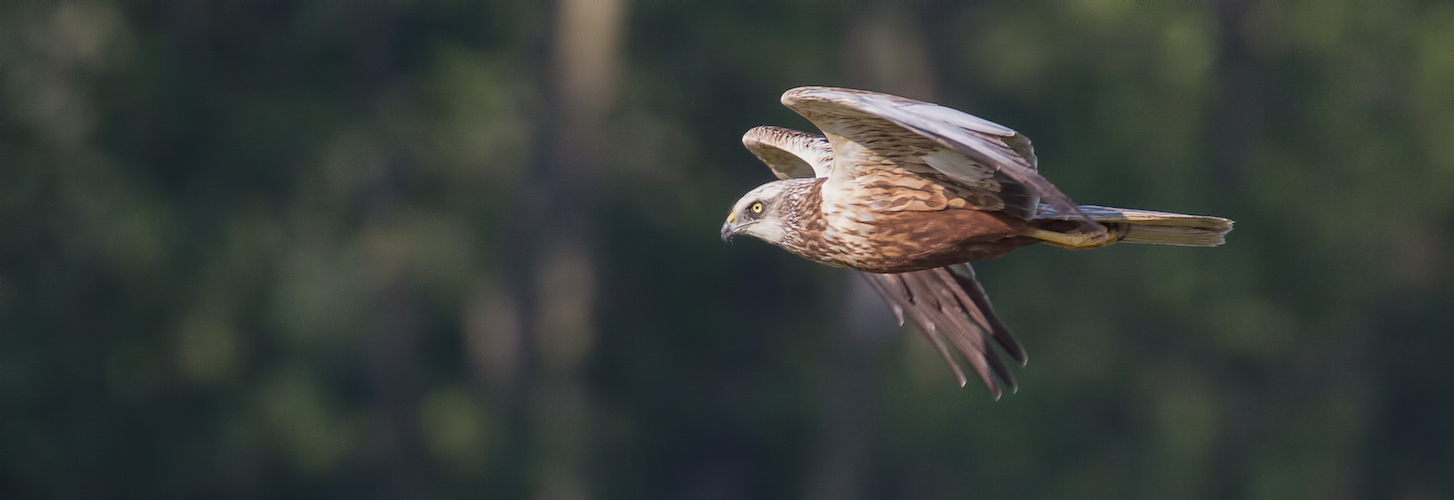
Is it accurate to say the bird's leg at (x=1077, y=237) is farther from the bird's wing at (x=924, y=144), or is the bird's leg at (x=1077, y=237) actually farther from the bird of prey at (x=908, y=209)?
the bird's wing at (x=924, y=144)

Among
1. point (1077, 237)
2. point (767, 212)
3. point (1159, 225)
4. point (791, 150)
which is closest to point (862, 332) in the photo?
point (791, 150)

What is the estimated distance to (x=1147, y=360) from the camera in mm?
20672

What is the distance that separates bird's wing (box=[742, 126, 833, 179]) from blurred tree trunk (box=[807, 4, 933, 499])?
10453 mm

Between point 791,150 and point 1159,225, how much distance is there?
1804 millimetres

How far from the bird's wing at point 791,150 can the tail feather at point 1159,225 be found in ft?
3.94

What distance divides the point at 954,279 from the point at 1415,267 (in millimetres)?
15900

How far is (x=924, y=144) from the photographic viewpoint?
19.4ft

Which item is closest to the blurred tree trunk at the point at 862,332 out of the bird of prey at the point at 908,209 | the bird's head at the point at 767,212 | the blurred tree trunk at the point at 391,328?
the blurred tree trunk at the point at 391,328

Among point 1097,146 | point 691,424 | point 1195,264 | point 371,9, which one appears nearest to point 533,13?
point 371,9

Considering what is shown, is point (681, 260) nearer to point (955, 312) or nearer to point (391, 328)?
point (391, 328)

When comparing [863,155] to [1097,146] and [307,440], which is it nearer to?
[1097,146]

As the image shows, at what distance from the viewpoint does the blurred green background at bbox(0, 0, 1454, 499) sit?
19.3m

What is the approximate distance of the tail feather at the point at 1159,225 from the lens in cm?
596

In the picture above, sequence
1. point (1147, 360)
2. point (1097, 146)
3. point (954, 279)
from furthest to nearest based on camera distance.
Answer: point (1147, 360)
point (1097, 146)
point (954, 279)
